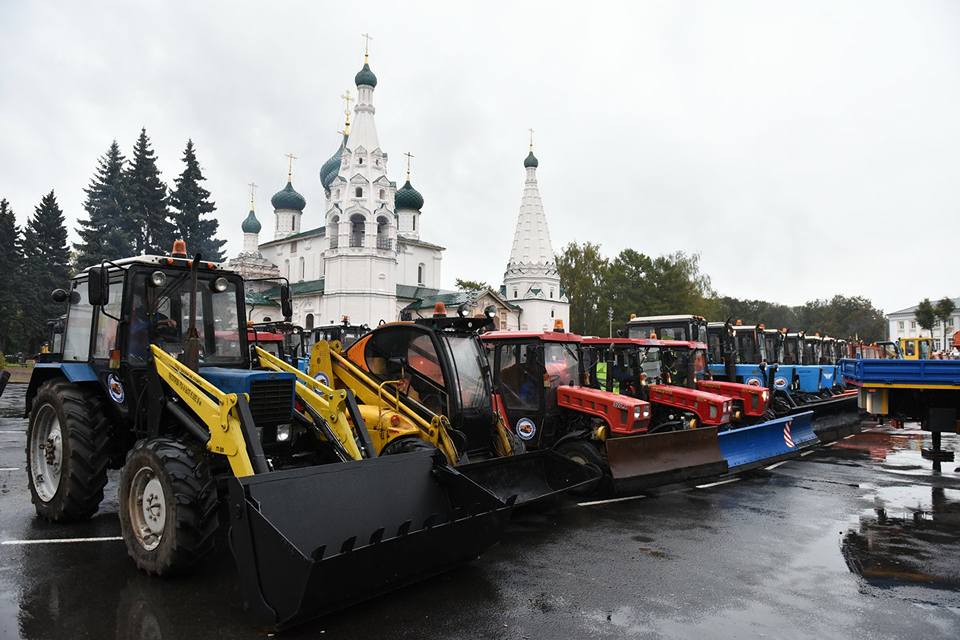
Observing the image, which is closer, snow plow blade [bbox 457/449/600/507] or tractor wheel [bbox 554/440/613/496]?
snow plow blade [bbox 457/449/600/507]

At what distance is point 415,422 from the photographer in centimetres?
724

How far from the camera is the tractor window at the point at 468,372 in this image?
7539 millimetres

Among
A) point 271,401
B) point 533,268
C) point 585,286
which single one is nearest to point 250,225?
point 533,268

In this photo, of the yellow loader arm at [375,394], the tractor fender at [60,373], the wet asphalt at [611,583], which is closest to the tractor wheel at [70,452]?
the tractor fender at [60,373]

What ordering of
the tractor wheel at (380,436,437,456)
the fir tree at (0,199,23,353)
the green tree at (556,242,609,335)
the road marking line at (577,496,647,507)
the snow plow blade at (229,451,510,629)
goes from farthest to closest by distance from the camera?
the green tree at (556,242,609,335)
the fir tree at (0,199,23,353)
the road marking line at (577,496,647,507)
the tractor wheel at (380,436,437,456)
the snow plow blade at (229,451,510,629)

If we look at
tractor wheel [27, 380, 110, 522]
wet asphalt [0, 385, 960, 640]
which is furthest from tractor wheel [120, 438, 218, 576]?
tractor wheel [27, 380, 110, 522]

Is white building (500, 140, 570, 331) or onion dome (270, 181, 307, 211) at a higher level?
onion dome (270, 181, 307, 211)

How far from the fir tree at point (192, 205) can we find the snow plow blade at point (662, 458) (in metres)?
59.6

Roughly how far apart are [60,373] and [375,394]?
11.0 feet

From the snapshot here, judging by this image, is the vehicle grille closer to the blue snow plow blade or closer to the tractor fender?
the tractor fender

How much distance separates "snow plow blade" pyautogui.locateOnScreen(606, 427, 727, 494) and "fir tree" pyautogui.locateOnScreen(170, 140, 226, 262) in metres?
59.6

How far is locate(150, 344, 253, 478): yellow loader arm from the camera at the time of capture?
496 cm

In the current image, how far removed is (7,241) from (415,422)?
57.2 metres

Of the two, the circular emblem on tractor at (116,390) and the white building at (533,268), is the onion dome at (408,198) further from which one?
the circular emblem on tractor at (116,390)
